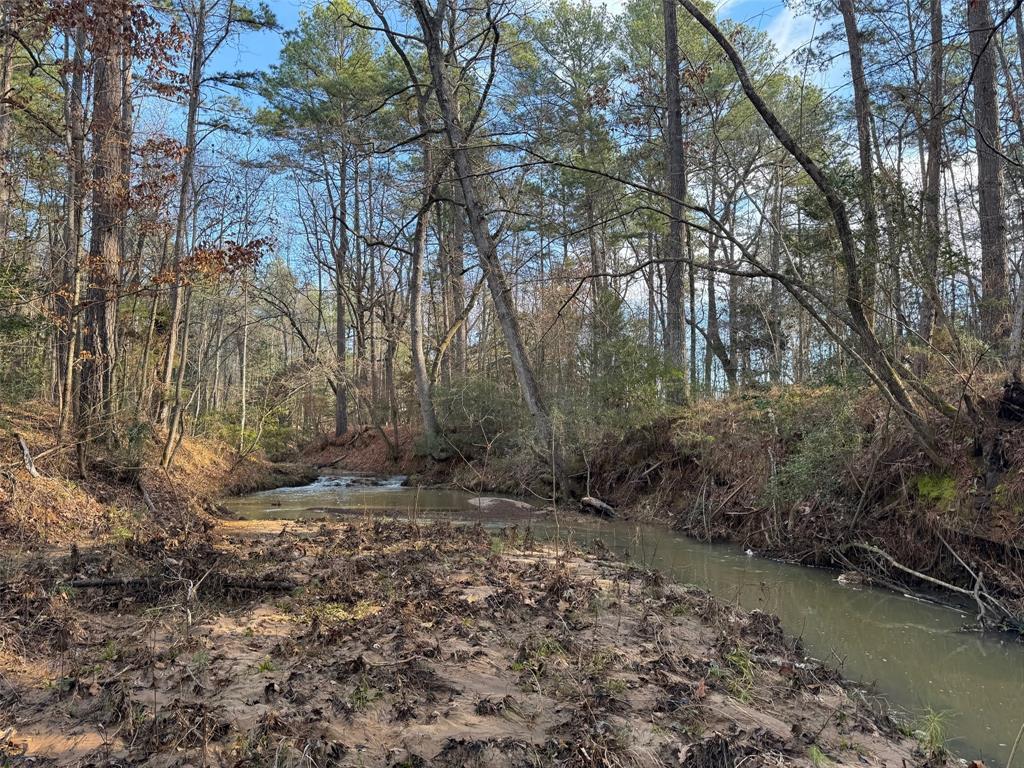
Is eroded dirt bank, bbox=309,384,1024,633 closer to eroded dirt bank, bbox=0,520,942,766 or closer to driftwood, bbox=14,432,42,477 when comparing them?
eroded dirt bank, bbox=0,520,942,766

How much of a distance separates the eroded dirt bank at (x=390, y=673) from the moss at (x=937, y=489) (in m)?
2.92

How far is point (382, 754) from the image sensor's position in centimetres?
272

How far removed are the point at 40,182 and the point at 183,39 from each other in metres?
3.64

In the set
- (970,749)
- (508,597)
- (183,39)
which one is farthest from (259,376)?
(970,749)

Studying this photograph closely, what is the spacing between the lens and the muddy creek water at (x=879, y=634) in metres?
3.90

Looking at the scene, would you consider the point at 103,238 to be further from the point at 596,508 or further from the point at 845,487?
the point at 845,487

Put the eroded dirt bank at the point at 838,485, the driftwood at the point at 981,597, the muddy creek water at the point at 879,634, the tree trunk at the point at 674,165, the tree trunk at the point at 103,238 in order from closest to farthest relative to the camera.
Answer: the muddy creek water at the point at 879,634 → the driftwood at the point at 981,597 → the eroded dirt bank at the point at 838,485 → the tree trunk at the point at 103,238 → the tree trunk at the point at 674,165

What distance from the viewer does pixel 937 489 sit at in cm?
673

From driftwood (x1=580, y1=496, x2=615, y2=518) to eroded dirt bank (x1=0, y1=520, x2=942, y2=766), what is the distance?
5.55 metres

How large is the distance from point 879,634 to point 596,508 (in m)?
6.33

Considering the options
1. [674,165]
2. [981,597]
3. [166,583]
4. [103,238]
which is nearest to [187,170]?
[103,238]

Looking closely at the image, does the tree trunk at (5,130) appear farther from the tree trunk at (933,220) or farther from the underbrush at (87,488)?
the tree trunk at (933,220)

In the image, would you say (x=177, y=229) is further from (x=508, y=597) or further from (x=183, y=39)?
(x=508, y=597)

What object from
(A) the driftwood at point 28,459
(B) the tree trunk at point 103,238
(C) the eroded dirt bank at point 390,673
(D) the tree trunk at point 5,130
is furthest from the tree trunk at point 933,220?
(A) the driftwood at point 28,459
